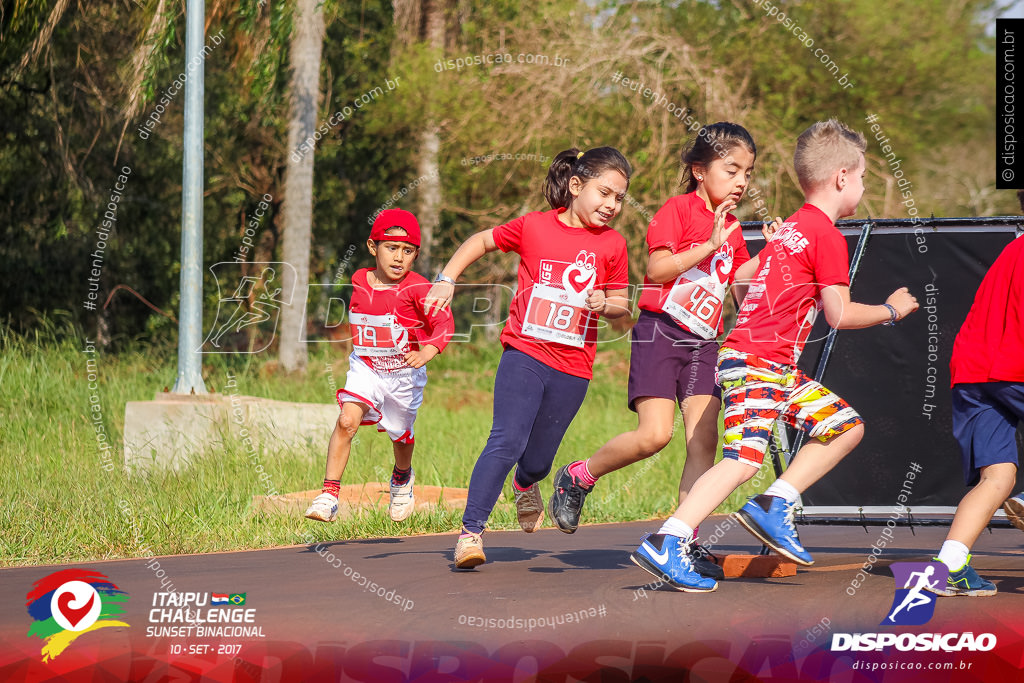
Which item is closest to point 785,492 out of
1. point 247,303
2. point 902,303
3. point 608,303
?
point 902,303

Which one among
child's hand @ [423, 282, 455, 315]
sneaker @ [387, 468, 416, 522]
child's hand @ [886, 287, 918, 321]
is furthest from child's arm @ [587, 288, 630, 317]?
sneaker @ [387, 468, 416, 522]

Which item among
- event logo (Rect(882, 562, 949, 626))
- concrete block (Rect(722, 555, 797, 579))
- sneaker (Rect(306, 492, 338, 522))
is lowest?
concrete block (Rect(722, 555, 797, 579))

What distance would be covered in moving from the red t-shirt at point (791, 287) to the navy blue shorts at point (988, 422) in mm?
759

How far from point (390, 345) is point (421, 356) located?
0.52 m

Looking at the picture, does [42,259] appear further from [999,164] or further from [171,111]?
[999,164]

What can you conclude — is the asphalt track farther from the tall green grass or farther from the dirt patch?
the dirt patch

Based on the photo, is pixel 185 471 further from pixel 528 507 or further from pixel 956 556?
pixel 956 556

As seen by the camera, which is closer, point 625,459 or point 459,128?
point 625,459

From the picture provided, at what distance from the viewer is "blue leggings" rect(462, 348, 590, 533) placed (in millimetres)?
5320

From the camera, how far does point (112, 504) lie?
24.4 feet

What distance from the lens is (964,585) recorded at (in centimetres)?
493

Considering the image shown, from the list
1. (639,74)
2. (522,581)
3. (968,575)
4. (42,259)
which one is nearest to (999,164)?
(968,575)

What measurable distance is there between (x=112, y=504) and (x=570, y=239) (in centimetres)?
366

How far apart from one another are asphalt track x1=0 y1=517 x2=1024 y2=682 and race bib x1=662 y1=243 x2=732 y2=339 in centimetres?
114
